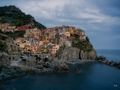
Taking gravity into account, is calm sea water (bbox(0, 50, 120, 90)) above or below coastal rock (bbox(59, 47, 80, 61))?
below

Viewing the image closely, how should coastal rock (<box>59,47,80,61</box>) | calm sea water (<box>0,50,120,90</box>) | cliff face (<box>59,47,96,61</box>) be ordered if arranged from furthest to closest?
1. cliff face (<box>59,47,96,61</box>)
2. coastal rock (<box>59,47,80,61</box>)
3. calm sea water (<box>0,50,120,90</box>)

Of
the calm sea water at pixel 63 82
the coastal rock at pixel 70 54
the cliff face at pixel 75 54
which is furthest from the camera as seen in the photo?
the cliff face at pixel 75 54

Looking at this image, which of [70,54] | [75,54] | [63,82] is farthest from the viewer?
[75,54]

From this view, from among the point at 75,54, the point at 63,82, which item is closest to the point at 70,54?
the point at 75,54

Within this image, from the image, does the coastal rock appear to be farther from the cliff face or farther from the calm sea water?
the calm sea water

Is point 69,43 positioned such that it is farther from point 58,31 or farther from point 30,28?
point 30,28

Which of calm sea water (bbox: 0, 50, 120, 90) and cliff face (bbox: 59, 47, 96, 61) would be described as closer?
calm sea water (bbox: 0, 50, 120, 90)

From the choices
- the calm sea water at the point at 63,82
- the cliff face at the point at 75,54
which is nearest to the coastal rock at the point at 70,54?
the cliff face at the point at 75,54

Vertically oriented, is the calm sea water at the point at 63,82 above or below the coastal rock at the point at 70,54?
below

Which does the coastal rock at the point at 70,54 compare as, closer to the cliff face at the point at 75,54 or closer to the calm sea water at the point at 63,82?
the cliff face at the point at 75,54

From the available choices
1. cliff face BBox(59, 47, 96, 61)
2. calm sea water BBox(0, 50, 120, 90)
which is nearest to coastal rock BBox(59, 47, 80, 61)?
cliff face BBox(59, 47, 96, 61)

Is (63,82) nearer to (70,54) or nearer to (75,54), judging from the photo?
(70,54)

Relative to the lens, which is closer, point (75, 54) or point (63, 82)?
point (63, 82)
